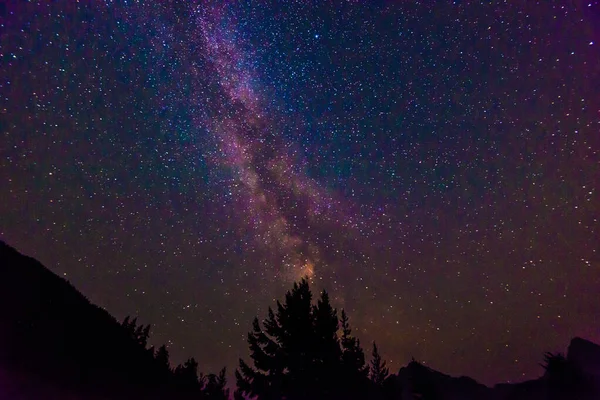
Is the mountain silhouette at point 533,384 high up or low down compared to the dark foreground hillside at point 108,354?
up

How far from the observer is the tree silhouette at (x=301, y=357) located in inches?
781

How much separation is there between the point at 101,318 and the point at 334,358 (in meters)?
13.1

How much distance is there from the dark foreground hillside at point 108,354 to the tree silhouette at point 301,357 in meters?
0.06

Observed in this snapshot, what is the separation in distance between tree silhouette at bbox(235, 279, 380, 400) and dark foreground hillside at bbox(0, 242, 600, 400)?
6 cm

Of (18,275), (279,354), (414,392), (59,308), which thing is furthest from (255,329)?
(414,392)

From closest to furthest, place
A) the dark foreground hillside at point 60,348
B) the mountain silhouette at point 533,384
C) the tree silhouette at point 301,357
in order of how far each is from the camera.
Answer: the dark foreground hillside at point 60,348 → the tree silhouette at point 301,357 → the mountain silhouette at point 533,384

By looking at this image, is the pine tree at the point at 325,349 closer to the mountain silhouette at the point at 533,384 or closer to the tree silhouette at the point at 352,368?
the tree silhouette at the point at 352,368

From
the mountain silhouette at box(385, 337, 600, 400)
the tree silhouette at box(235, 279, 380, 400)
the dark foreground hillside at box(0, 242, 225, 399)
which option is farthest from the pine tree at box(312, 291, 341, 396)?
the dark foreground hillside at box(0, 242, 225, 399)

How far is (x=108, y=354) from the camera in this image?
13.2m

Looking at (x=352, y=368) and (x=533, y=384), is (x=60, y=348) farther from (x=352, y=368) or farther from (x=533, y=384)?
(x=533, y=384)

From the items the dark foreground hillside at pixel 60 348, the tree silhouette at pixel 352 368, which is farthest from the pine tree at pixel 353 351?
the dark foreground hillside at pixel 60 348

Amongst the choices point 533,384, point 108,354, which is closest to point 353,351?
point 108,354

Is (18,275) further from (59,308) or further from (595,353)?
(595,353)

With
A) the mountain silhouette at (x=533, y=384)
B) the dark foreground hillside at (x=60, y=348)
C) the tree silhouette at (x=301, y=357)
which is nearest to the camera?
the dark foreground hillside at (x=60, y=348)
